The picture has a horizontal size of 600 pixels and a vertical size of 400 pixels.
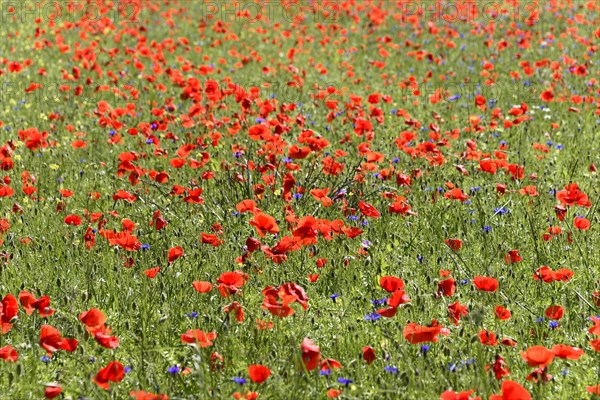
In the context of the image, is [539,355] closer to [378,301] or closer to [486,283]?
[486,283]

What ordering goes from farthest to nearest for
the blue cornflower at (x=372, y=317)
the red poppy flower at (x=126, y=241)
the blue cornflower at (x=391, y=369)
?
the red poppy flower at (x=126, y=241) < the blue cornflower at (x=372, y=317) < the blue cornflower at (x=391, y=369)

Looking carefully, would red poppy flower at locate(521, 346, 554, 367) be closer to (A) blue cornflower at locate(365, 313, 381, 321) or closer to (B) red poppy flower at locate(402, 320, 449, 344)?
Answer: (B) red poppy flower at locate(402, 320, 449, 344)

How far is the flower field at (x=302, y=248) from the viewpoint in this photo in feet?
9.87

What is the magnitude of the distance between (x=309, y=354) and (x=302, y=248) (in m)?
1.57

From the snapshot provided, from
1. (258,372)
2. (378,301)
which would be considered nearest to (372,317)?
(378,301)

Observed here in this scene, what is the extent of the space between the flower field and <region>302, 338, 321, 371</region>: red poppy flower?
0.01 m

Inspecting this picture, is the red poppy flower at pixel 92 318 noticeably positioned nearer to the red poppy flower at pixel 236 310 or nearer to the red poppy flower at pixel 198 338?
the red poppy flower at pixel 198 338

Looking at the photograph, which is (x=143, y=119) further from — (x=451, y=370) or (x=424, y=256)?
(x=451, y=370)

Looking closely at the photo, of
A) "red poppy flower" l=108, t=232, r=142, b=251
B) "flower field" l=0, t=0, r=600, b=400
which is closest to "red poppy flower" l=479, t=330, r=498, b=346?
"flower field" l=0, t=0, r=600, b=400

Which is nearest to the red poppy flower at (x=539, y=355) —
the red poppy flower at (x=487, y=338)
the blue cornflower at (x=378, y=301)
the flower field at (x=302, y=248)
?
the flower field at (x=302, y=248)

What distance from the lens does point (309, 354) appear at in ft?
8.80

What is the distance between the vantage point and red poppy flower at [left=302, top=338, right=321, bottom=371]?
265 cm

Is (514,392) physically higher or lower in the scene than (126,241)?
higher

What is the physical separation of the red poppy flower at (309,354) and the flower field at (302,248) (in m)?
0.01
